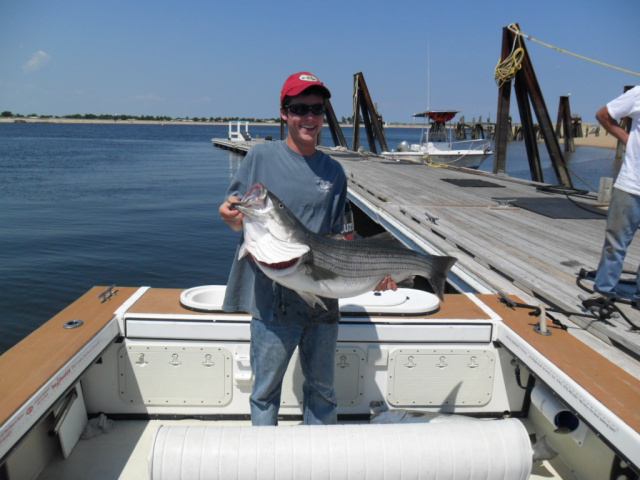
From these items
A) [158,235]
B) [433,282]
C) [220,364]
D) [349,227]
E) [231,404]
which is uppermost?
[349,227]

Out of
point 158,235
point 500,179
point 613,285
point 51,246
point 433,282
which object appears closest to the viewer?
point 433,282

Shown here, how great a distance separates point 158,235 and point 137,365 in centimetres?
1160

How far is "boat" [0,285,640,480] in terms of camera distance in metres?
2.86

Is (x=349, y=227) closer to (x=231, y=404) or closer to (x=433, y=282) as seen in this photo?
(x=433, y=282)

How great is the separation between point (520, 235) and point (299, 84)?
248 inches

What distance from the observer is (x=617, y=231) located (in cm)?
457

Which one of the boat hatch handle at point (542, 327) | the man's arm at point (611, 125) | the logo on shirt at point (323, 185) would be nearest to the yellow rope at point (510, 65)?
the man's arm at point (611, 125)

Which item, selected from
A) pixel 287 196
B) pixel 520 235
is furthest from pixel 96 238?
pixel 287 196

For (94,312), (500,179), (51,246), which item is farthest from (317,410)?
(500,179)

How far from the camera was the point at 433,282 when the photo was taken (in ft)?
9.80

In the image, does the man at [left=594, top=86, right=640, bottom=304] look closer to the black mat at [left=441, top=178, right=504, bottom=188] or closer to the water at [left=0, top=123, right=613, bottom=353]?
the water at [left=0, top=123, right=613, bottom=353]

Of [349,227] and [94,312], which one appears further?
[94,312]

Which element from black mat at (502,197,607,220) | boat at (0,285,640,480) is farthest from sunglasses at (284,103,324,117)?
black mat at (502,197,607,220)

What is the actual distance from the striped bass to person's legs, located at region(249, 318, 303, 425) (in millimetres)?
377
